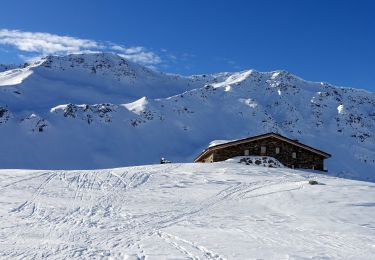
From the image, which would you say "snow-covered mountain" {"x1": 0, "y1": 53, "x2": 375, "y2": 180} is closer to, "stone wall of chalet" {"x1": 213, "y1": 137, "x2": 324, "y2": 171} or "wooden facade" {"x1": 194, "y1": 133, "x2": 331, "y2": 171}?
"stone wall of chalet" {"x1": 213, "y1": 137, "x2": 324, "y2": 171}

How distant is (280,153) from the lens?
42750mm

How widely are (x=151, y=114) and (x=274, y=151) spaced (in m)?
63.3

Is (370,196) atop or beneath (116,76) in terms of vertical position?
beneath

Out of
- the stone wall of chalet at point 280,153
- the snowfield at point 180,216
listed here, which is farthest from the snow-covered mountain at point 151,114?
the snowfield at point 180,216

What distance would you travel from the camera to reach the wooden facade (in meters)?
41.6

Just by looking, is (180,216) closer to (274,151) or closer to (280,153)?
(274,151)

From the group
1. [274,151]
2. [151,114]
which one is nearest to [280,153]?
[274,151]

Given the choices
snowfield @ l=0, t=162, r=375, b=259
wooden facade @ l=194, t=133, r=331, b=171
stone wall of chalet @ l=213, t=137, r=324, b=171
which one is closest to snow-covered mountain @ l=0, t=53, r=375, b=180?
stone wall of chalet @ l=213, t=137, r=324, b=171

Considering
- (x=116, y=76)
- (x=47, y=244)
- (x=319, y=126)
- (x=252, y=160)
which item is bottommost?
(x=47, y=244)

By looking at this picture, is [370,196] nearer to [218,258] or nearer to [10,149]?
[218,258]

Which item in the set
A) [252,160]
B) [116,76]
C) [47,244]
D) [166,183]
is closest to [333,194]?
[166,183]

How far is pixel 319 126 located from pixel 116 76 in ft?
188

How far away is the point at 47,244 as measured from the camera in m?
12.7

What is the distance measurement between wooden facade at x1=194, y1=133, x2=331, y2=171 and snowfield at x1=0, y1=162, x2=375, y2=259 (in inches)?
478
